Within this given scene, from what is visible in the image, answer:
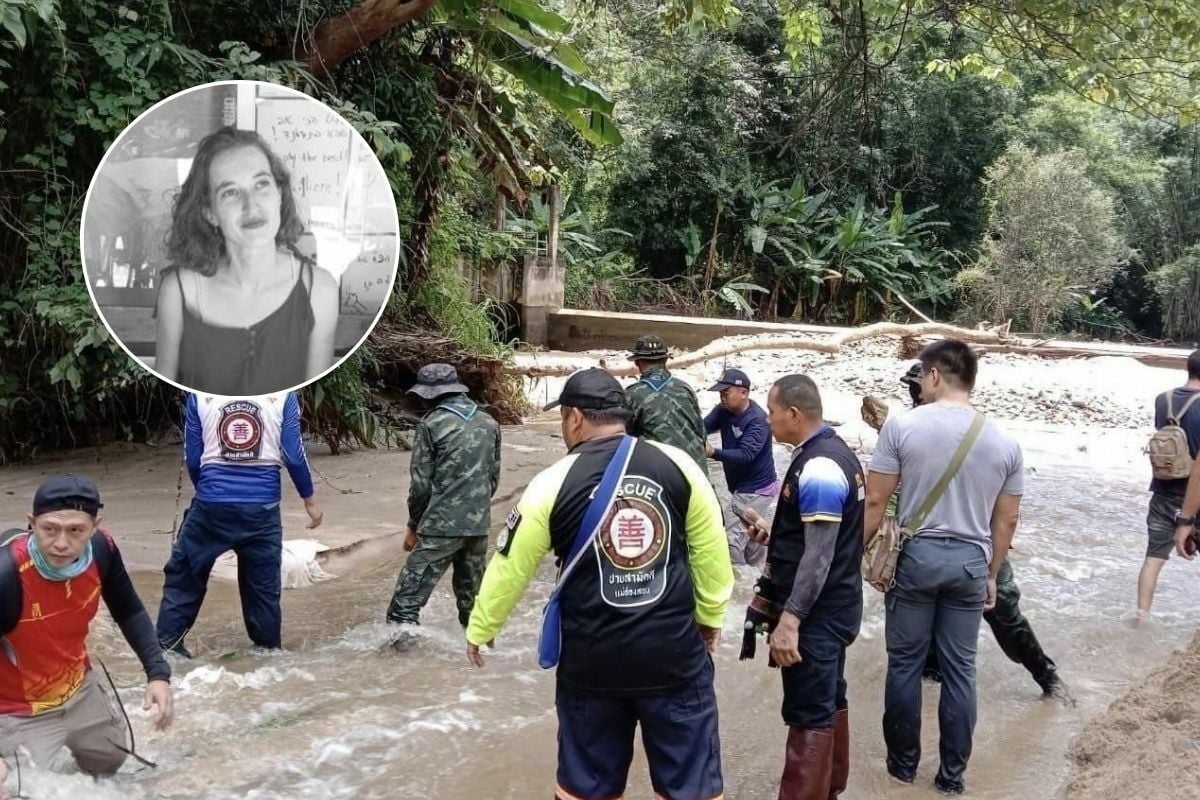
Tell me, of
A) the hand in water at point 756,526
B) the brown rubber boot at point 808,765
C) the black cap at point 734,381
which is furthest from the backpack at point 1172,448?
the brown rubber boot at point 808,765

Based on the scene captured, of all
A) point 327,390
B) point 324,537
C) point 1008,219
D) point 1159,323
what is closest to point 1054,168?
point 1008,219

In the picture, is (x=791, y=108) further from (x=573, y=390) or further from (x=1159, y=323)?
(x=573, y=390)

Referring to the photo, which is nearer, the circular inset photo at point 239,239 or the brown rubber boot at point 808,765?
the brown rubber boot at point 808,765

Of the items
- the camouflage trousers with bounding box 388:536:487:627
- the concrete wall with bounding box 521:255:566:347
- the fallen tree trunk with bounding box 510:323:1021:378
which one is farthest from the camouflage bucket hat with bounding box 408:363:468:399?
the concrete wall with bounding box 521:255:566:347

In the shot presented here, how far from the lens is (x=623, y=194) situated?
28625 millimetres

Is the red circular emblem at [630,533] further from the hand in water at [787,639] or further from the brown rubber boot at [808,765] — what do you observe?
the brown rubber boot at [808,765]

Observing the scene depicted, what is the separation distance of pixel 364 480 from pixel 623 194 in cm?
1966

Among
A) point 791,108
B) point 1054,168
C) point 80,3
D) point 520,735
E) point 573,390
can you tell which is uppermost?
point 791,108

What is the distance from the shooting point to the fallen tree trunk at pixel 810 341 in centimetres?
1859

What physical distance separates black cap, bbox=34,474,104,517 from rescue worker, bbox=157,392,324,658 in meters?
1.98


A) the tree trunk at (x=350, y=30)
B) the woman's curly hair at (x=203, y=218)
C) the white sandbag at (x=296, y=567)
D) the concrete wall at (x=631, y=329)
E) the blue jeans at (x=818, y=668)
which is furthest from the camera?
the concrete wall at (x=631, y=329)

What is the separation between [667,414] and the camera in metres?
6.60

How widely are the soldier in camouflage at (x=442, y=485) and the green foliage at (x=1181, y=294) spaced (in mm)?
27885

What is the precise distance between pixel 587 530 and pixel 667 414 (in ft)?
11.5
